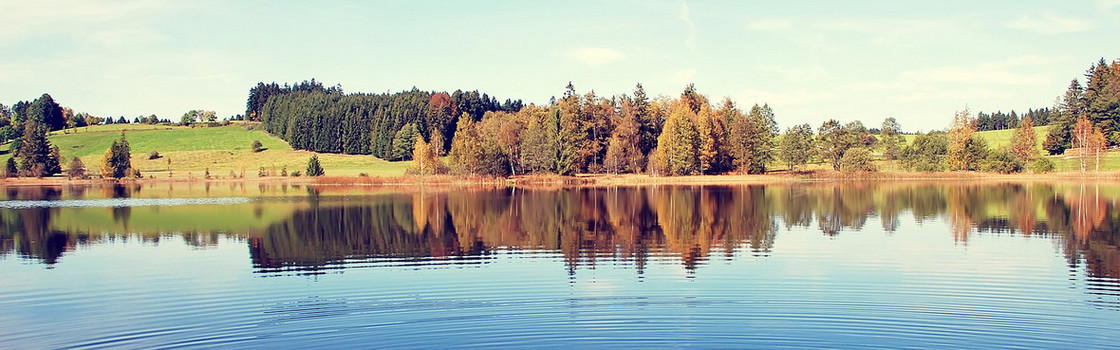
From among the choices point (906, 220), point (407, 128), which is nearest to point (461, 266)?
point (906, 220)

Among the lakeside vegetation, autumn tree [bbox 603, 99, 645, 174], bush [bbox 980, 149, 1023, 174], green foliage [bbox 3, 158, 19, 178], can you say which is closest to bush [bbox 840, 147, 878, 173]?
the lakeside vegetation

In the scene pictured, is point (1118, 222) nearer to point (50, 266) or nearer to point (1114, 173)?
point (50, 266)

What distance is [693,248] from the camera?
2662 centimetres

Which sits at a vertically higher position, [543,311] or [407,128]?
[407,128]

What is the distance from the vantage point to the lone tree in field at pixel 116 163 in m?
111

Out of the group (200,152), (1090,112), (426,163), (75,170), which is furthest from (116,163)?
(1090,112)

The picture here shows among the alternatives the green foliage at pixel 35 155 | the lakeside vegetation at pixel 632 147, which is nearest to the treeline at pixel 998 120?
the lakeside vegetation at pixel 632 147

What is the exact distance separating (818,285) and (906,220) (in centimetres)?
2039

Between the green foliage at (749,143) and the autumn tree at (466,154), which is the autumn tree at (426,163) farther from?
the green foliage at (749,143)

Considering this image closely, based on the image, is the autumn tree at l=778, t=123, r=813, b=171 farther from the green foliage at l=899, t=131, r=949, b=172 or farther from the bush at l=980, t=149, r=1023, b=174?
the bush at l=980, t=149, r=1023, b=174

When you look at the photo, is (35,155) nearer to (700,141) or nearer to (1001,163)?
(700,141)

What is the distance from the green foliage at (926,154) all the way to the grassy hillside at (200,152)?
6846 centimetres

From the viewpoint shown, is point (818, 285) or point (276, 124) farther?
point (276, 124)

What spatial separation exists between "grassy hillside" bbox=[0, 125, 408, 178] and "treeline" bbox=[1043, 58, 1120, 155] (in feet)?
297
